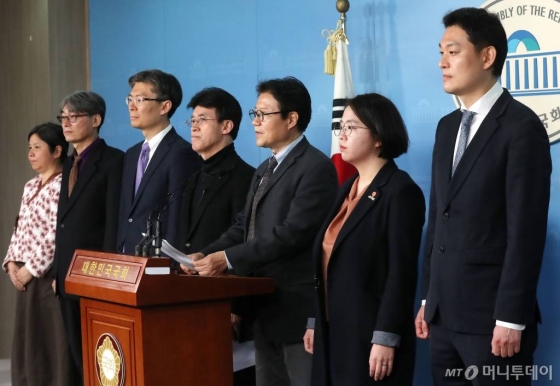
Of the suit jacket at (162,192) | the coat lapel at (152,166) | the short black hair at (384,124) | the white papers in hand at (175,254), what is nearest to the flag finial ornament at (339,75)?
the suit jacket at (162,192)

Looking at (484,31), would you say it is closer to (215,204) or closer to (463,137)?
(463,137)

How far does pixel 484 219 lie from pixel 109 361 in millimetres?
1387

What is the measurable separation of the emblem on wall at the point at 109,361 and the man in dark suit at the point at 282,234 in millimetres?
425

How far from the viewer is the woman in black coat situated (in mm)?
2584

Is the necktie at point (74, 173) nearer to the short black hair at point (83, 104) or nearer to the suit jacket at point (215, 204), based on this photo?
the short black hair at point (83, 104)

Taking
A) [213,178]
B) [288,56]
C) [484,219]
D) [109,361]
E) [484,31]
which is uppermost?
[288,56]

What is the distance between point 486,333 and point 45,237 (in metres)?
2.70

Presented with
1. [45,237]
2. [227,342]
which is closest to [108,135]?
[45,237]

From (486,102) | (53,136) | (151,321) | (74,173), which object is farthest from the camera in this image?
(53,136)

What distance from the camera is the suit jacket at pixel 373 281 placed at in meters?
2.59

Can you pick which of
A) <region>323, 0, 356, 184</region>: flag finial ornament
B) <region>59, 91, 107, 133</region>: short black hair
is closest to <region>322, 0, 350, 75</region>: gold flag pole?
<region>323, 0, 356, 184</region>: flag finial ornament

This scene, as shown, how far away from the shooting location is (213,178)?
11.4 ft

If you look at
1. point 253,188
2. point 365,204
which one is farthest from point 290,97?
point 365,204

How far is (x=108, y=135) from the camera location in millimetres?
5578
